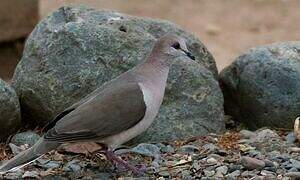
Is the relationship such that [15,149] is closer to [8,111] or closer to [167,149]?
[8,111]

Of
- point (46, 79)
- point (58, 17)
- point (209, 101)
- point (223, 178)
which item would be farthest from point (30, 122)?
point (223, 178)

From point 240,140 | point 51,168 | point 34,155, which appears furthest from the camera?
point 240,140

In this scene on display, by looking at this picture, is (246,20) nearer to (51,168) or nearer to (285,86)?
(285,86)

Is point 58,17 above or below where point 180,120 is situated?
above

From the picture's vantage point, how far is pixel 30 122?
6562 mm

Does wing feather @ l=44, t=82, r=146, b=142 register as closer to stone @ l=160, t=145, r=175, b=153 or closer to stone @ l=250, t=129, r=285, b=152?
stone @ l=160, t=145, r=175, b=153

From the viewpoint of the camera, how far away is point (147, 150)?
19.0 feet

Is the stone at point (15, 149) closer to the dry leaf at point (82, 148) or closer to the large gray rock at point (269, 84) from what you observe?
the dry leaf at point (82, 148)

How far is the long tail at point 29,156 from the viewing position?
5.04 meters

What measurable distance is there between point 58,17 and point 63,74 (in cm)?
63

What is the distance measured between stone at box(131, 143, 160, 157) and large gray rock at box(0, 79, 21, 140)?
1010mm

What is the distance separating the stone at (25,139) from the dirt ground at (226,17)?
585 cm

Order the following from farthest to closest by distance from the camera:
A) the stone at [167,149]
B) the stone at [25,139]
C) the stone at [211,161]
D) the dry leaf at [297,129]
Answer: the stone at [25,139] → the dry leaf at [297,129] → the stone at [167,149] → the stone at [211,161]

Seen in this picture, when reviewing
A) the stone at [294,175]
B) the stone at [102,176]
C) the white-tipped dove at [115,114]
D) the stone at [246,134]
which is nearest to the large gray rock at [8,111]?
the white-tipped dove at [115,114]
